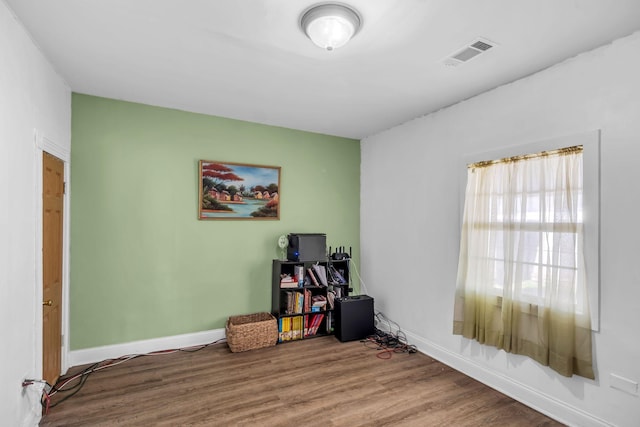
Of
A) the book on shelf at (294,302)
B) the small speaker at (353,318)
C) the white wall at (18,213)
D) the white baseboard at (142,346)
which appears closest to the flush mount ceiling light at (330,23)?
the white wall at (18,213)

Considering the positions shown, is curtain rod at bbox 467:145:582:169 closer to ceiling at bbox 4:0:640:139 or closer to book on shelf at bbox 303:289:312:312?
ceiling at bbox 4:0:640:139

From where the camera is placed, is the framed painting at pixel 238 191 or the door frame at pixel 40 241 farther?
the framed painting at pixel 238 191

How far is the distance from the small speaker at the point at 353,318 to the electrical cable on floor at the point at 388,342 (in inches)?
4.4

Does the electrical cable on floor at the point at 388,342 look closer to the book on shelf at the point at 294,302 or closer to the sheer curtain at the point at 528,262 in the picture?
the sheer curtain at the point at 528,262

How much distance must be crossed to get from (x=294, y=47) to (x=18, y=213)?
6.84 ft

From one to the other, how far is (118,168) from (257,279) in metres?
1.96

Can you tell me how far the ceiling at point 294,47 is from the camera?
6.09ft

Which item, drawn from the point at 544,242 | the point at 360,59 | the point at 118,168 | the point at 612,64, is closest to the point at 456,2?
the point at 360,59

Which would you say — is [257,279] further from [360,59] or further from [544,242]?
[544,242]

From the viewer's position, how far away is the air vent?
7.19 feet

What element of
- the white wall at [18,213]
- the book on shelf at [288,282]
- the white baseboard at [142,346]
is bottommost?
the white baseboard at [142,346]

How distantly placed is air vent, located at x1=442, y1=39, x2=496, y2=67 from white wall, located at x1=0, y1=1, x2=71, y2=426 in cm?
282

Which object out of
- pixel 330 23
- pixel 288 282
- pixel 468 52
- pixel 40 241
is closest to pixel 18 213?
pixel 40 241

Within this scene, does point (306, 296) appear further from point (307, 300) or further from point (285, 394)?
point (285, 394)
